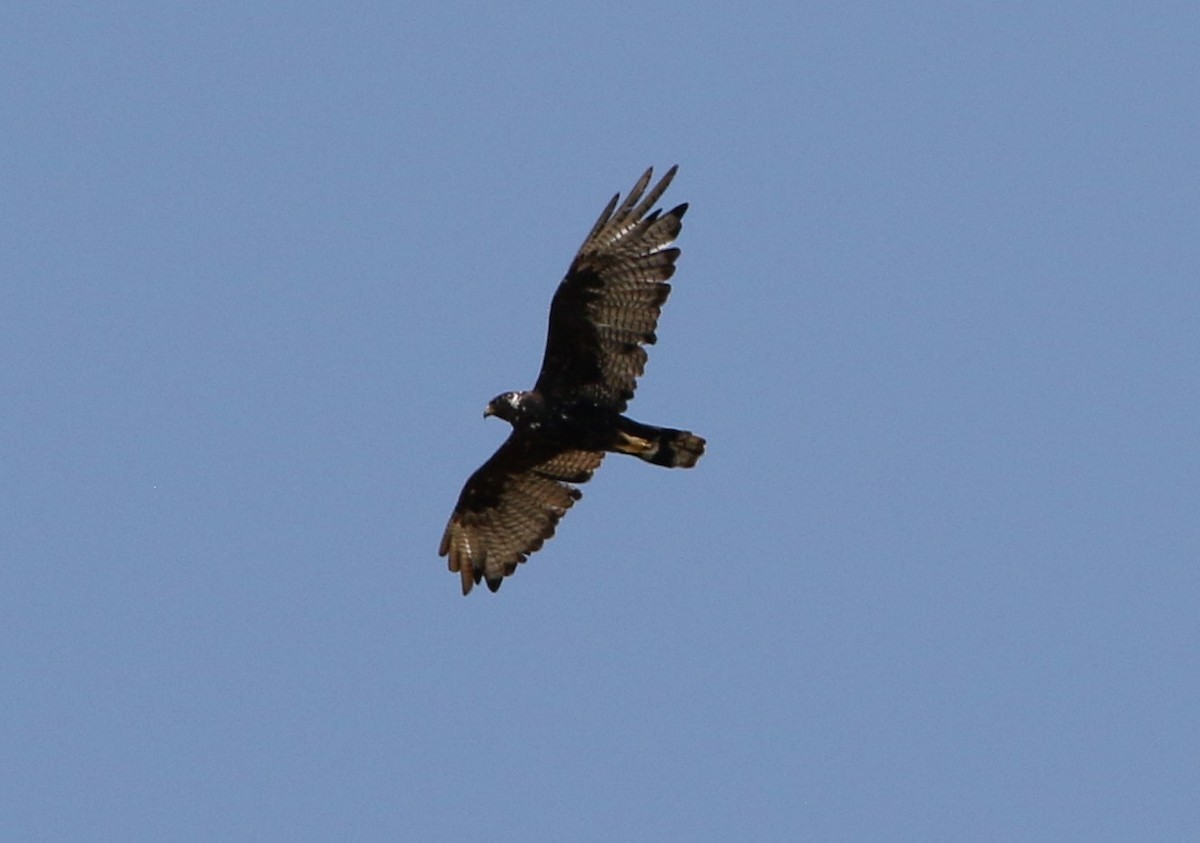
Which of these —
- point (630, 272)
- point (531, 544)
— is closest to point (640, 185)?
point (630, 272)

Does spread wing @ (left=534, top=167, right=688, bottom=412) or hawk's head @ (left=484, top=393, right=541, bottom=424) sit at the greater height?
spread wing @ (left=534, top=167, right=688, bottom=412)

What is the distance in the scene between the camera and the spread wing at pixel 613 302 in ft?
55.4

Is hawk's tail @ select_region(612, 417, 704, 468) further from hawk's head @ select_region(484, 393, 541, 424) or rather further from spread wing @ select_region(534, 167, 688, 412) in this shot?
hawk's head @ select_region(484, 393, 541, 424)

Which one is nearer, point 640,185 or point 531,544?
point 640,185

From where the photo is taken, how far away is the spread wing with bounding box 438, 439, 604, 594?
1828 cm

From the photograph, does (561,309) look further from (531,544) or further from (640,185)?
(531,544)

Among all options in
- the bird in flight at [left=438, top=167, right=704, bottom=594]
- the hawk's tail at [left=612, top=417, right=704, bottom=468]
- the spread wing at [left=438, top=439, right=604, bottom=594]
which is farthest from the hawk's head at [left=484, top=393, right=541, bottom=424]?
the spread wing at [left=438, top=439, right=604, bottom=594]

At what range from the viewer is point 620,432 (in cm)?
1720

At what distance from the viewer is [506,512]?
18516mm

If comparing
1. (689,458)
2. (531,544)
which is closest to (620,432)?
(689,458)

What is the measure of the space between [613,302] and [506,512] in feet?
8.03

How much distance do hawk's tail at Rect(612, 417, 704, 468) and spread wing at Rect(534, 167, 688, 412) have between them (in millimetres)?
201

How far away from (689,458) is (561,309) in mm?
1555

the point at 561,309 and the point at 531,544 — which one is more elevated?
the point at 561,309
